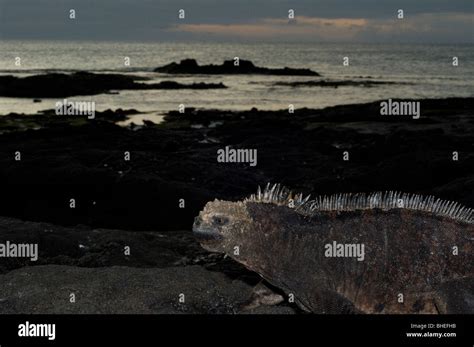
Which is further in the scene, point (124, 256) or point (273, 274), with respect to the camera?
point (124, 256)

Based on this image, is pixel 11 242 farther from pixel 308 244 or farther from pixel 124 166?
pixel 124 166

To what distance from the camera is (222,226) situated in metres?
5.90

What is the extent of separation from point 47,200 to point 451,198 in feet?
36.2

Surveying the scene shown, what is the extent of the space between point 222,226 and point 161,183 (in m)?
10.6

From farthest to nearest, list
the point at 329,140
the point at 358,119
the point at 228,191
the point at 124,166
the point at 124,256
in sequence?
the point at 358,119 < the point at 329,140 < the point at 124,166 < the point at 228,191 < the point at 124,256

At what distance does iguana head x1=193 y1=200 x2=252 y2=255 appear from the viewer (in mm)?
5855

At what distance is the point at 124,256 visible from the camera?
10539mm

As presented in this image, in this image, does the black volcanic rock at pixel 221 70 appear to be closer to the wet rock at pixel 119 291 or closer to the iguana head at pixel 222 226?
the wet rock at pixel 119 291

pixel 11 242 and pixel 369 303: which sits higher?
pixel 369 303

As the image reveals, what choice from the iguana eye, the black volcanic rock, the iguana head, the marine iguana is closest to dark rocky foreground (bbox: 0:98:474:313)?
the marine iguana

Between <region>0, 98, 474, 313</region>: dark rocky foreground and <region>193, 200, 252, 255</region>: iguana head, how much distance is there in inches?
48.4

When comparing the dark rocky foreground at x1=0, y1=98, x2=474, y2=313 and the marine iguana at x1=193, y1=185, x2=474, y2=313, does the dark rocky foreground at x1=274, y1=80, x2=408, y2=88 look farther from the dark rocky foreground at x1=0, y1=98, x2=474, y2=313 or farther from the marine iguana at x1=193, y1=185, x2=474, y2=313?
the marine iguana at x1=193, y1=185, x2=474, y2=313

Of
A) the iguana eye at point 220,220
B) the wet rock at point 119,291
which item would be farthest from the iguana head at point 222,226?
the wet rock at point 119,291

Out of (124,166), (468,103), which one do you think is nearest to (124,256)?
(124,166)
